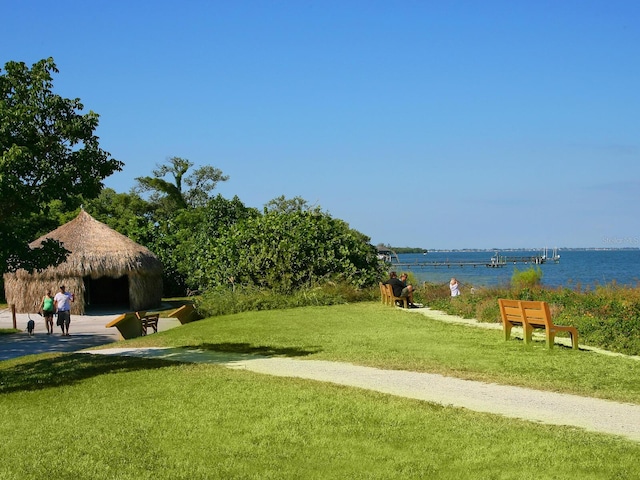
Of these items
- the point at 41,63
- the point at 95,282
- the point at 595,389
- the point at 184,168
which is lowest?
the point at 595,389

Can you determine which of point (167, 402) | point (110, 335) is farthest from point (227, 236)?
point (167, 402)

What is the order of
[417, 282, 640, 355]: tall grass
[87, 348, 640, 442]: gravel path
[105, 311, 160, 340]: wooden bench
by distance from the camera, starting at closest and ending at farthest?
[87, 348, 640, 442]: gravel path < [417, 282, 640, 355]: tall grass < [105, 311, 160, 340]: wooden bench

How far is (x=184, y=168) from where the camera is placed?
75.1 metres

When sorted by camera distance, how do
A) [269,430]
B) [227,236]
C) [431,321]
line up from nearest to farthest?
[269,430] → [431,321] → [227,236]

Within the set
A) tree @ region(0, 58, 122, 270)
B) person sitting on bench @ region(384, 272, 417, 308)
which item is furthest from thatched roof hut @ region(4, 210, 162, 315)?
tree @ region(0, 58, 122, 270)

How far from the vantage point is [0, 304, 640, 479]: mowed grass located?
21.4 feet

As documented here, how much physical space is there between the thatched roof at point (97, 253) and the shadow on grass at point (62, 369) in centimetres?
1691

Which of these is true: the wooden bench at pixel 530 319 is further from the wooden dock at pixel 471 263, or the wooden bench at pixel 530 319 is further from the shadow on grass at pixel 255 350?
the wooden dock at pixel 471 263

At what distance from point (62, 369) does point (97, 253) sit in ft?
65.2

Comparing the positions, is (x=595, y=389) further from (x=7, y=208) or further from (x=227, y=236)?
(x=227, y=236)

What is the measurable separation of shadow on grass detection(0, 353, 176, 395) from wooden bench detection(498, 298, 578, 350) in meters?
6.83

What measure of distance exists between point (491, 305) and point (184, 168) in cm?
5790

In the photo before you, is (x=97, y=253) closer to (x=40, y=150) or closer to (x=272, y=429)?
(x=40, y=150)

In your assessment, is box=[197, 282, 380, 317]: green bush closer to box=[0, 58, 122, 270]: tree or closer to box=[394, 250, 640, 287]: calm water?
box=[394, 250, 640, 287]: calm water
